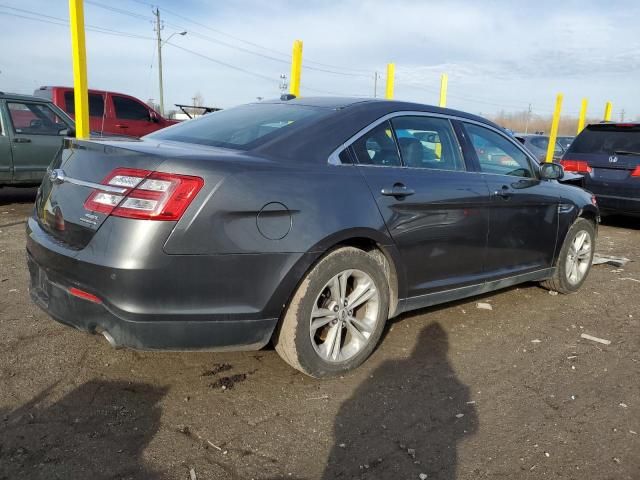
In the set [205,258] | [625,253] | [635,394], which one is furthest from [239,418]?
[625,253]

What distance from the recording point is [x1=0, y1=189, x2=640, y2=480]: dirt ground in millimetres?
2393

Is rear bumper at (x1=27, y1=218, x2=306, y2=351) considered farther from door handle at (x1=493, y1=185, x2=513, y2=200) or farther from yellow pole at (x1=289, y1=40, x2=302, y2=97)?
yellow pole at (x1=289, y1=40, x2=302, y2=97)

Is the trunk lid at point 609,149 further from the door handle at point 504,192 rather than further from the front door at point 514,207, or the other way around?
the door handle at point 504,192

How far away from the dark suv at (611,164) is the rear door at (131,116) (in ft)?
30.3

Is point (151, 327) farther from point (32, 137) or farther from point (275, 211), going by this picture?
point (32, 137)

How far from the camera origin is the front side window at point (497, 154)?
4.11 m

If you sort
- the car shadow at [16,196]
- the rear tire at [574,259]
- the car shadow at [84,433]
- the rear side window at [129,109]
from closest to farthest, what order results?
the car shadow at [84,433] < the rear tire at [574,259] < the car shadow at [16,196] < the rear side window at [129,109]

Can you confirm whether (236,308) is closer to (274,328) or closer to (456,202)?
(274,328)

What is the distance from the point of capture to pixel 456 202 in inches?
145

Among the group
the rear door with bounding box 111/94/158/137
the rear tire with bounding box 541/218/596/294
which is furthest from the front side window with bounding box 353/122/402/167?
the rear door with bounding box 111/94/158/137

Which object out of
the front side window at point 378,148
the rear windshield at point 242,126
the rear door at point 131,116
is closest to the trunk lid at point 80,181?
the rear windshield at point 242,126

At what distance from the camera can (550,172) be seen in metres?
4.64

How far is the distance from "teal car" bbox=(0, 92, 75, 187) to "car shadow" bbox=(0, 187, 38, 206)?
26.5 inches

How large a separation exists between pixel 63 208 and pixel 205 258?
854mm
